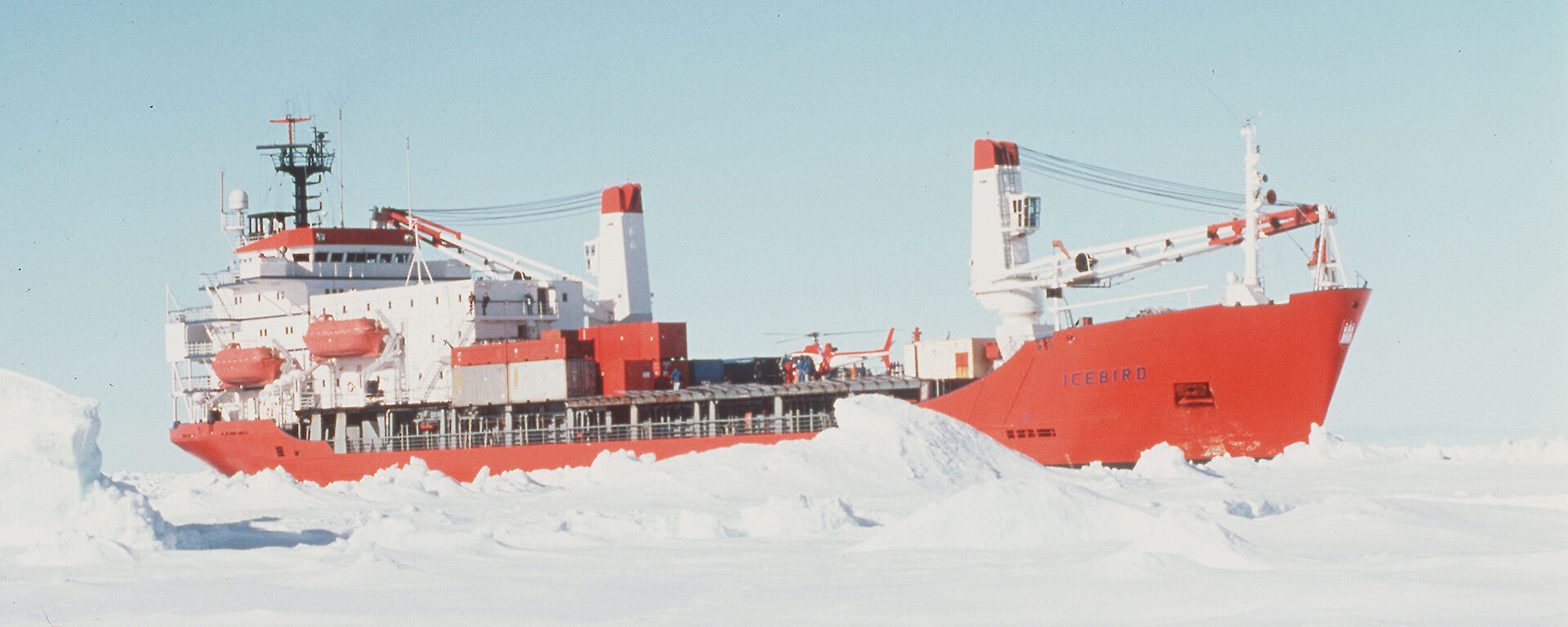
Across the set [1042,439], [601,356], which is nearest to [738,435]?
[601,356]

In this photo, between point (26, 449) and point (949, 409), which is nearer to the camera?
point (26, 449)

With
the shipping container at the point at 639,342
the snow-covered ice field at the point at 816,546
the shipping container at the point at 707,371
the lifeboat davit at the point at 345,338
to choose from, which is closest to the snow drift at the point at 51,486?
the snow-covered ice field at the point at 816,546

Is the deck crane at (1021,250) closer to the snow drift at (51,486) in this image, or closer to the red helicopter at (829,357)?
the red helicopter at (829,357)

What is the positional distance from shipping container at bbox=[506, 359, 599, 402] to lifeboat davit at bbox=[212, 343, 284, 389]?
10176 millimetres

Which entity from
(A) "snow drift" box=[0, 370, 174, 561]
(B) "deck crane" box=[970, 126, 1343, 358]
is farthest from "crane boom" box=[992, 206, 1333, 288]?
(A) "snow drift" box=[0, 370, 174, 561]

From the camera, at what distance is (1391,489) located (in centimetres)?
2964

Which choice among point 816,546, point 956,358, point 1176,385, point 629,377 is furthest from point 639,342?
point 816,546

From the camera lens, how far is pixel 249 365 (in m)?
50.5

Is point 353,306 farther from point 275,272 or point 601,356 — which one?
point 601,356

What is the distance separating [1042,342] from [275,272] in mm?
26021

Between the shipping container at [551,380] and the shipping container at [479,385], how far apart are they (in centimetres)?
26

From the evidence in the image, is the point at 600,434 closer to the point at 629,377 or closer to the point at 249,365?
the point at 629,377

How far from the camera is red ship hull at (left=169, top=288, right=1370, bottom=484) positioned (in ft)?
113

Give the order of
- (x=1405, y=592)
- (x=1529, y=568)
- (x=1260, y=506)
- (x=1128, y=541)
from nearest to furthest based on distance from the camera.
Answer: (x=1405, y=592) < (x=1529, y=568) < (x=1128, y=541) < (x=1260, y=506)
